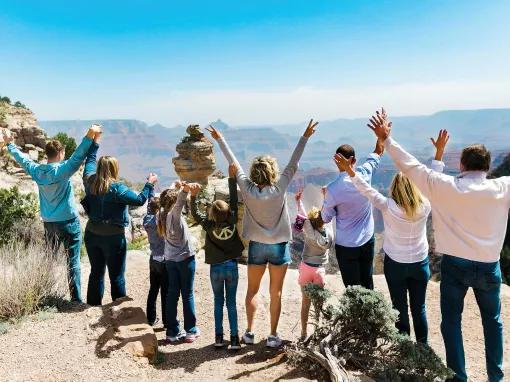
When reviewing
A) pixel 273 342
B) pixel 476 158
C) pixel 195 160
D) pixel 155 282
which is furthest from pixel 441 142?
pixel 195 160

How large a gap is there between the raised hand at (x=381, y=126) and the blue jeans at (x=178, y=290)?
2684mm

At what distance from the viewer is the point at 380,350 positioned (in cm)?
464

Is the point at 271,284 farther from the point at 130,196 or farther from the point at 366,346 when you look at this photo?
the point at 130,196

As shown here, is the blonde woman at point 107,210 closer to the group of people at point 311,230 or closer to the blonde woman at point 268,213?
the group of people at point 311,230

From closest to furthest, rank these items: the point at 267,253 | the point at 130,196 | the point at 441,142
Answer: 1. the point at 441,142
2. the point at 267,253
3. the point at 130,196

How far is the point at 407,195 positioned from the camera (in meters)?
4.50

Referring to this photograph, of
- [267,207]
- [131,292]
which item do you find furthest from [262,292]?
[267,207]

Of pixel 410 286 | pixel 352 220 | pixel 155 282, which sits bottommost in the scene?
pixel 155 282

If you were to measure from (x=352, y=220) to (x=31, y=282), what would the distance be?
4.09 metres

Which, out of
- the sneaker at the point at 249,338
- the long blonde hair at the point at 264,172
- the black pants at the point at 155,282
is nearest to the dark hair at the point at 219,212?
the long blonde hair at the point at 264,172

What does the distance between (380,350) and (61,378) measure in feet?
10.5

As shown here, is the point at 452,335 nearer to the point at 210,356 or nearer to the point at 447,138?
the point at 447,138

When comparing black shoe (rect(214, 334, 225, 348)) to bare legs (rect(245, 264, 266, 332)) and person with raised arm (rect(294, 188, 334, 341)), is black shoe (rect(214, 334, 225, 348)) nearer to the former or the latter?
bare legs (rect(245, 264, 266, 332))

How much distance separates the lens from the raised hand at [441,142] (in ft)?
14.7
